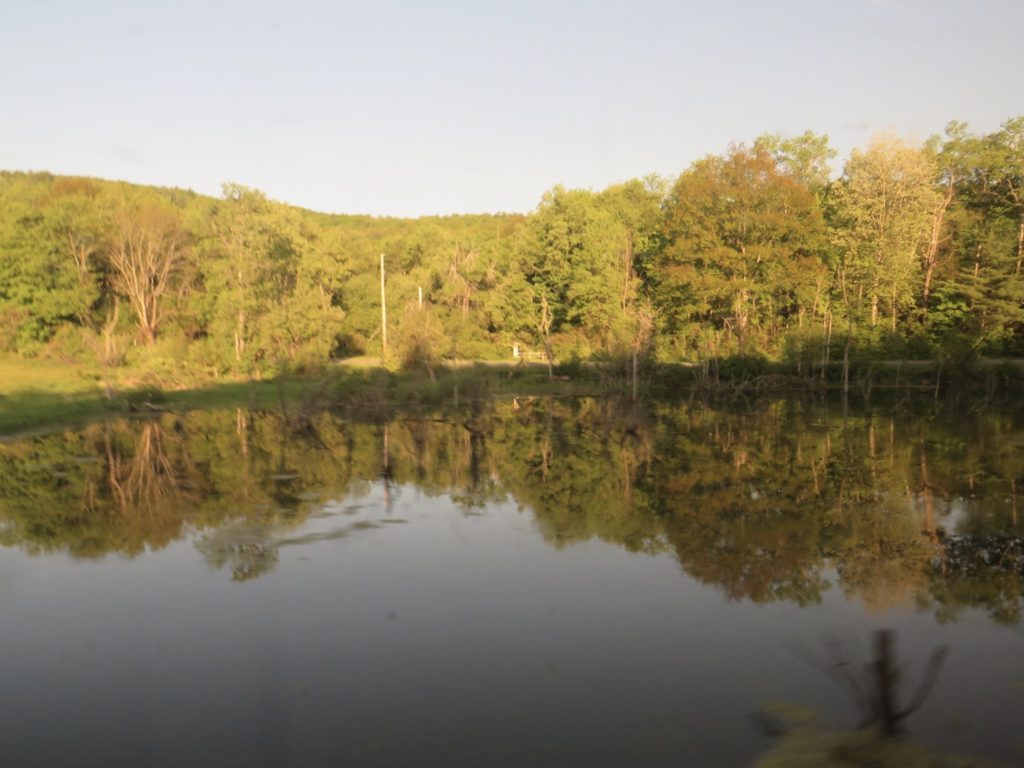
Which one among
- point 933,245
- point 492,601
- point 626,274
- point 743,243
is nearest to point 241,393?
point 626,274

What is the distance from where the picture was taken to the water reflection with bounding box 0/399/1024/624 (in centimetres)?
1172

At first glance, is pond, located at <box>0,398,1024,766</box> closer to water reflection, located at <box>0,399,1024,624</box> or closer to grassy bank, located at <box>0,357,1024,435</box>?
water reflection, located at <box>0,399,1024,624</box>

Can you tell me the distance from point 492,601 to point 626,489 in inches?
269

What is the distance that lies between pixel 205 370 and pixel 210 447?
1730 centimetres

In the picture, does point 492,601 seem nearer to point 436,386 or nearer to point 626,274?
point 436,386

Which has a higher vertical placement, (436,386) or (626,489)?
(436,386)

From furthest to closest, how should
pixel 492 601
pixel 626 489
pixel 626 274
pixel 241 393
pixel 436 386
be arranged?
pixel 626 274 → pixel 241 393 → pixel 436 386 → pixel 626 489 → pixel 492 601

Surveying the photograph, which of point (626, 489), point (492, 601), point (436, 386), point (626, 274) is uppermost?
point (626, 274)

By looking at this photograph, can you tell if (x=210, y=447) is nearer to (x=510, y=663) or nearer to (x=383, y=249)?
(x=510, y=663)

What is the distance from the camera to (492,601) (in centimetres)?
1055

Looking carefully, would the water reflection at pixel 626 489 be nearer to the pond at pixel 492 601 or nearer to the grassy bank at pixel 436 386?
the pond at pixel 492 601

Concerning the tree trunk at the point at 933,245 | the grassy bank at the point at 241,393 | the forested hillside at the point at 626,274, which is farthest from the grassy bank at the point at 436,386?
the tree trunk at the point at 933,245

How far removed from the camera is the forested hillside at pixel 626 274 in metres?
39.1

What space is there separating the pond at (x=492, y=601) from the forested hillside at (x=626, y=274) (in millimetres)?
18021
